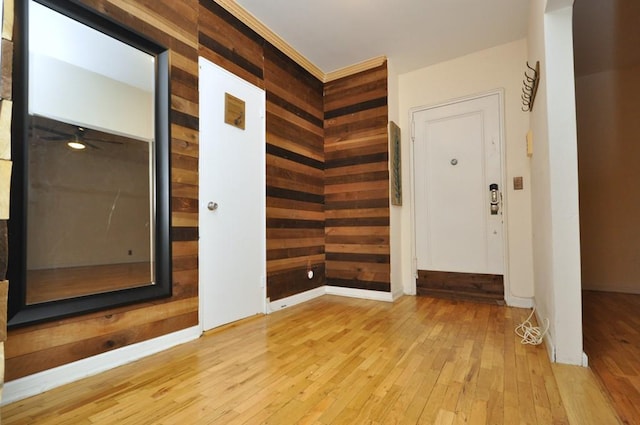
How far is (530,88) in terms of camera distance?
102 inches

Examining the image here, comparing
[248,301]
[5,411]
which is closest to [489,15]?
[248,301]

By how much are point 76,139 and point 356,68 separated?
2.89 meters

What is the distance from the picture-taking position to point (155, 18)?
1.98 m

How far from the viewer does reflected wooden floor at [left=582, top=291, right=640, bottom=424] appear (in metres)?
1.34

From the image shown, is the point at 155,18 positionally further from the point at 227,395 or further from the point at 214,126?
the point at 227,395

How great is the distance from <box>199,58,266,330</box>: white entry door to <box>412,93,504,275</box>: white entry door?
1.89 m

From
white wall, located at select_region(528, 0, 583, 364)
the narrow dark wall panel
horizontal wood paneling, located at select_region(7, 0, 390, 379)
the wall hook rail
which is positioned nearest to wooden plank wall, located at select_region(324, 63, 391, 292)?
horizontal wood paneling, located at select_region(7, 0, 390, 379)

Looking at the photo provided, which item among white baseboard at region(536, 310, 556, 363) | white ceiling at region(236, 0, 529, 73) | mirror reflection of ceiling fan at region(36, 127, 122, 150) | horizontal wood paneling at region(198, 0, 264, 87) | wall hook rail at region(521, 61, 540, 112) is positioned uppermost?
white ceiling at region(236, 0, 529, 73)

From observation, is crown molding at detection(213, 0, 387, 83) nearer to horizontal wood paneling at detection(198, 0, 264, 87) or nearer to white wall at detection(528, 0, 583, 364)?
horizontal wood paneling at detection(198, 0, 264, 87)

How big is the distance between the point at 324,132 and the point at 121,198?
2.46m

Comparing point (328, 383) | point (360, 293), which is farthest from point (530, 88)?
point (328, 383)

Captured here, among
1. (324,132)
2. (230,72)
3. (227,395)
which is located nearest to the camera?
(227,395)

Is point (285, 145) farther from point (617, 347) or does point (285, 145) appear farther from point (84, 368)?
point (617, 347)

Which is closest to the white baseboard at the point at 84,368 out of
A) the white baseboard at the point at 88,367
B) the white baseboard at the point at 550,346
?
the white baseboard at the point at 88,367
